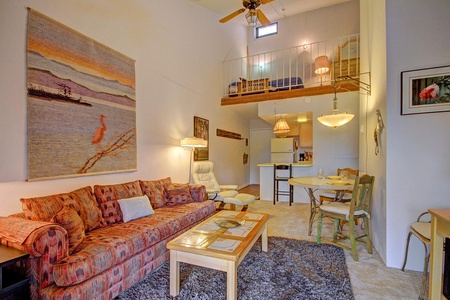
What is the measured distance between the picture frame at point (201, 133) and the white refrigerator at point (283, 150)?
213 centimetres

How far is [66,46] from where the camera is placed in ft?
7.43

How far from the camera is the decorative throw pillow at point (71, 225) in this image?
1.66 m

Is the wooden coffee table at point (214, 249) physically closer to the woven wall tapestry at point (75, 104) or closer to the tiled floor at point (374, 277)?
the tiled floor at point (374, 277)

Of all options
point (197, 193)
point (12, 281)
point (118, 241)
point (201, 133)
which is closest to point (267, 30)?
point (201, 133)

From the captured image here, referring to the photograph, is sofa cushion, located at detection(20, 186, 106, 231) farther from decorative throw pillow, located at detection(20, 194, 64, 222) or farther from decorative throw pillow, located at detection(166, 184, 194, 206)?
decorative throw pillow, located at detection(166, 184, 194, 206)

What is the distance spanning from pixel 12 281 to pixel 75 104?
65.2 inches

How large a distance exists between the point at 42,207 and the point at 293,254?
249 cm

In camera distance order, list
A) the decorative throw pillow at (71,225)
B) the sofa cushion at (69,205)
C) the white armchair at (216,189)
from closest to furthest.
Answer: the decorative throw pillow at (71,225) < the sofa cushion at (69,205) < the white armchair at (216,189)

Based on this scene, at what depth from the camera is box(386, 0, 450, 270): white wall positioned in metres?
2.06

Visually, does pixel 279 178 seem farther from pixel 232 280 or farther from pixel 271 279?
pixel 232 280

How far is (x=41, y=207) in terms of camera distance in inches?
71.4

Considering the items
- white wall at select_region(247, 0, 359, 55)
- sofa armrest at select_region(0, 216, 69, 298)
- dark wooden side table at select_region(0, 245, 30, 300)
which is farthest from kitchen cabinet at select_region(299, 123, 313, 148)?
dark wooden side table at select_region(0, 245, 30, 300)

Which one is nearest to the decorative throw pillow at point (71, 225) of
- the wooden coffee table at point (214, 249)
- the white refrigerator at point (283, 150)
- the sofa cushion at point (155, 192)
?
the wooden coffee table at point (214, 249)

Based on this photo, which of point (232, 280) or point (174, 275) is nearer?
point (232, 280)
